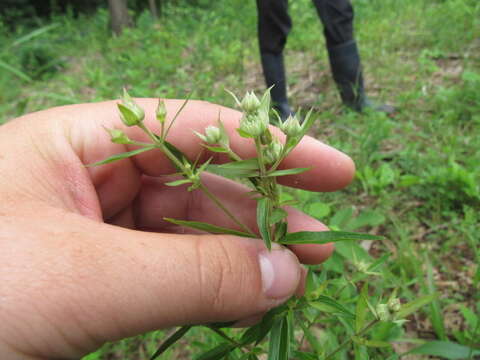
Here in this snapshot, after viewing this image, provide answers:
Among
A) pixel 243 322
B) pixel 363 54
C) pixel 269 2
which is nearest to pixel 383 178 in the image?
pixel 243 322

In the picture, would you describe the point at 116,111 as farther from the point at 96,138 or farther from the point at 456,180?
the point at 456,180

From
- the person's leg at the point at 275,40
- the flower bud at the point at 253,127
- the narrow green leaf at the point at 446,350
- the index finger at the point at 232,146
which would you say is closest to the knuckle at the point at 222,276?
the flower bud at the point at 253,127

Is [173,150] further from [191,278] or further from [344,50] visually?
[344,50]

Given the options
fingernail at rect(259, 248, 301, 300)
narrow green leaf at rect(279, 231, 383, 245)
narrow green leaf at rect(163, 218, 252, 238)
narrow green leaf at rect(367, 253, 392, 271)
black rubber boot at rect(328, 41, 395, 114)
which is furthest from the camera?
black rubber boot at rect(328, 41, 395, 114)

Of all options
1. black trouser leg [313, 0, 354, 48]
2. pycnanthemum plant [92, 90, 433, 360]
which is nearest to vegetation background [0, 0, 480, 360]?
pycnanthemum plant [92, 90, 433, 360]

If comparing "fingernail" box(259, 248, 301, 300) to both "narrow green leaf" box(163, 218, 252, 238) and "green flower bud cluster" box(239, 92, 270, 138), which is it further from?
"green flower bud cluster" box(239, 92, 270, 138)

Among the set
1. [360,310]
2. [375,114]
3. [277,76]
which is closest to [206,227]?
[360,310]
